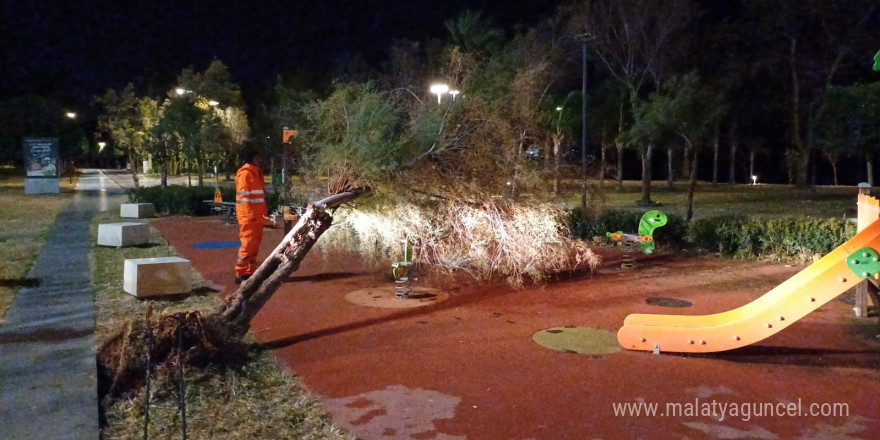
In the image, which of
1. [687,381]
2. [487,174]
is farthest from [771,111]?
[687,381]

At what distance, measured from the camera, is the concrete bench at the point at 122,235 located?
13.8 metres

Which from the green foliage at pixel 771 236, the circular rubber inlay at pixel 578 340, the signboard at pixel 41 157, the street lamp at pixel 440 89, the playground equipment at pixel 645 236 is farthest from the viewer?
the signboard at pixel 41 157

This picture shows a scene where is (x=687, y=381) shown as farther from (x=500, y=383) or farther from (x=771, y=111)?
(x=771, y=111)

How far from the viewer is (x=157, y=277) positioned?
9211mm

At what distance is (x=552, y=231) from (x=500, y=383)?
381cm

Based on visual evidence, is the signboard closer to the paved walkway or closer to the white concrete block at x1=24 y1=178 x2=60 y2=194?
the white concrete block at x1=24 y1=178 x2=60 y2=194

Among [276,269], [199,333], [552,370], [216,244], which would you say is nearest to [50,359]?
[199,333]

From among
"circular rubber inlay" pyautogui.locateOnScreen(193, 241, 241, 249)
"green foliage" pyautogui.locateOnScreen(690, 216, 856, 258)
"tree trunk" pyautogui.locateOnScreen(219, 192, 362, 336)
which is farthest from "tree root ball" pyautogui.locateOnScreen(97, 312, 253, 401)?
"green foliage" pyautogui.locateOnScreen(690, 216, 856, 258)

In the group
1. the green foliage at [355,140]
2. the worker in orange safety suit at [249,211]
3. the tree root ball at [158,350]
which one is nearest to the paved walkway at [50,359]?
the tree root ball at [158,350]

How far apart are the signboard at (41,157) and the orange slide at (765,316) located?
3197 cm

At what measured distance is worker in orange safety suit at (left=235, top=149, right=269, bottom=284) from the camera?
9.83m

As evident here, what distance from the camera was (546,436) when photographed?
492 centimetres

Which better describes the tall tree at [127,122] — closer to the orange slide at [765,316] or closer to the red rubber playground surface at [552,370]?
the red rubber playground surface at [552,370]

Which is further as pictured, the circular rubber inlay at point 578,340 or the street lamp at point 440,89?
the street lamp at point 440,89
